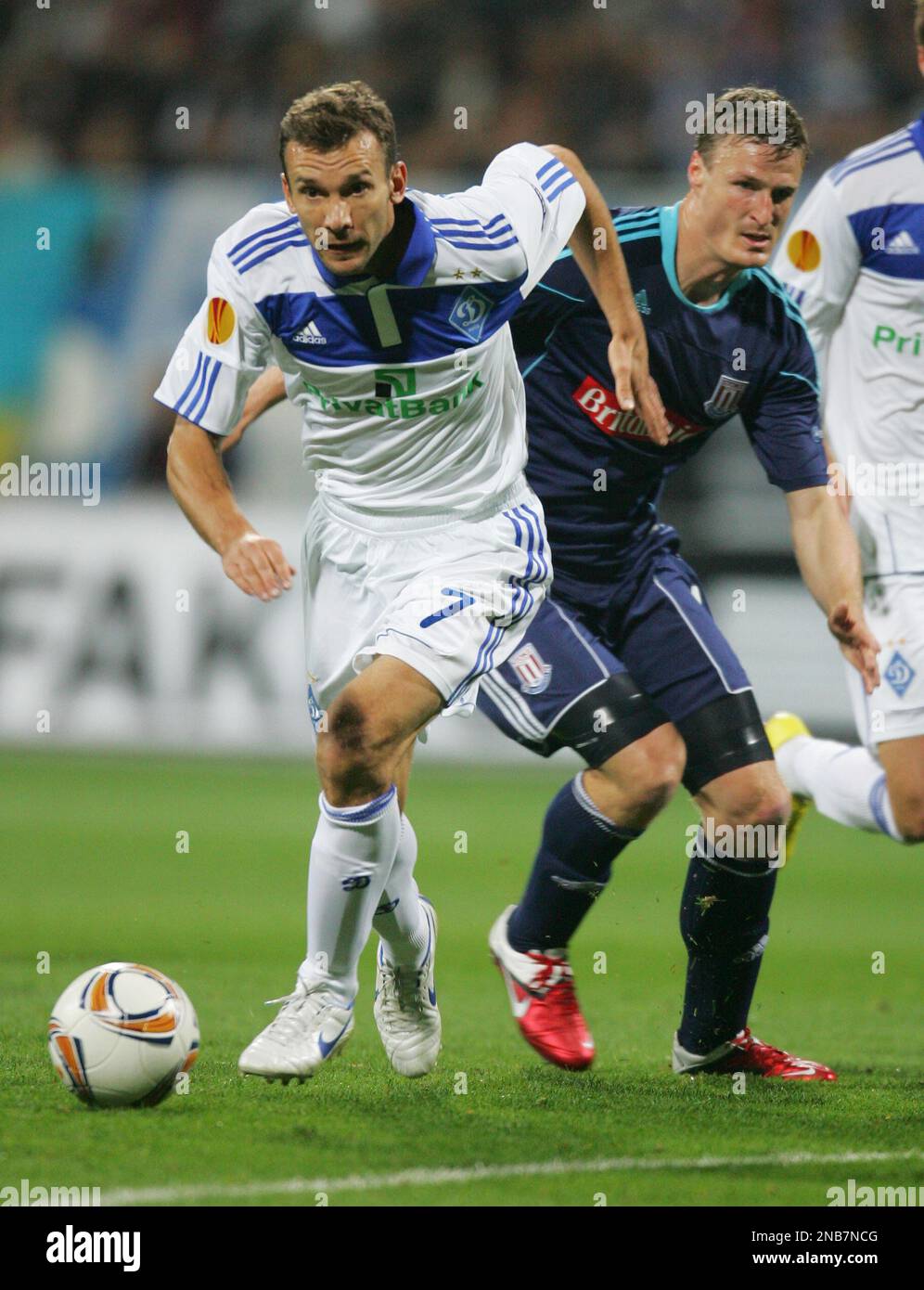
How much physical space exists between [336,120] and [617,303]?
1.07 m

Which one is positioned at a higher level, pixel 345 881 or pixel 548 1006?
pixel 345 881

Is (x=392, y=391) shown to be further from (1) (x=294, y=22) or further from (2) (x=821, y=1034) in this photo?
(1) (x=294, y=22)

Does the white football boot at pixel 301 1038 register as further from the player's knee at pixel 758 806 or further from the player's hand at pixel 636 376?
the player's hand at pixel 636 376

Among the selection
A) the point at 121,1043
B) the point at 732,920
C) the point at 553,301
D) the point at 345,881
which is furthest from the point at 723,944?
the point at 553,301

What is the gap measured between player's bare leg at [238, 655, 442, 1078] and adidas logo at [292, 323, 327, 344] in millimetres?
775

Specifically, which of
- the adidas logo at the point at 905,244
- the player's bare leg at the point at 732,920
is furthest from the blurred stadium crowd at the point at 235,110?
the player's bare leg at the point at 732,920

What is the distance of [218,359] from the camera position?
437 cm

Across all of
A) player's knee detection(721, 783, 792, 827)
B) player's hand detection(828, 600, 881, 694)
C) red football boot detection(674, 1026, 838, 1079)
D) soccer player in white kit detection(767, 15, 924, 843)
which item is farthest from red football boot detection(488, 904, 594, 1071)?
soccer player in white kit detection(767, 15, 924, 843)

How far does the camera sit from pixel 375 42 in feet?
49.3

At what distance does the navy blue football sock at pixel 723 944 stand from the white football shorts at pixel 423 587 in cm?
90

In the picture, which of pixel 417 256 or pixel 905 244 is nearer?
pixel 417 256

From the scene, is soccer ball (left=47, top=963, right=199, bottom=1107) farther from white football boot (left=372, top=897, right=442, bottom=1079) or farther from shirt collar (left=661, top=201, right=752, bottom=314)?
shirt collar (left=661, top=201, right=752, bottom=314)

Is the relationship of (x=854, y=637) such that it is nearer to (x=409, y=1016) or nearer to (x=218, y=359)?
(x=409, y=1016)

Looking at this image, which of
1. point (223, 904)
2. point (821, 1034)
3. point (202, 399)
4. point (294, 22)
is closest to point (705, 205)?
point (202, 399)
